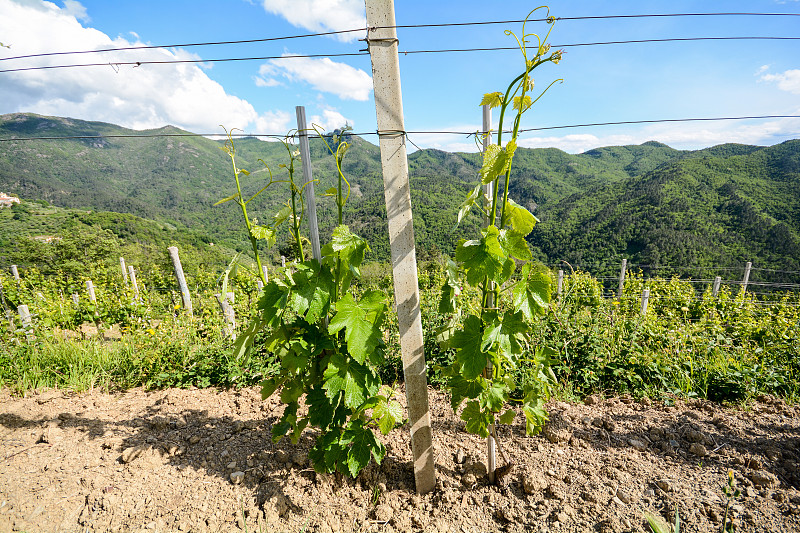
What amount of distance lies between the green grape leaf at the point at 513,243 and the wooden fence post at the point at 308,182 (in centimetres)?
100

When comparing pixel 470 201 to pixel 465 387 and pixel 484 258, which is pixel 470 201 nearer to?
pixel 484 258

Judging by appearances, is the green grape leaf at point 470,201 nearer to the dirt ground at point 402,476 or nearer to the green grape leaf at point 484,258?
the green grape leaf at point 484,258

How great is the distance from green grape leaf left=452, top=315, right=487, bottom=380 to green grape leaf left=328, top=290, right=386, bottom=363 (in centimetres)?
43

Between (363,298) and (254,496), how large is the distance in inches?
57.1

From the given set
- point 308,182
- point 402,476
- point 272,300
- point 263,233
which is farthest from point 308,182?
point 402,476

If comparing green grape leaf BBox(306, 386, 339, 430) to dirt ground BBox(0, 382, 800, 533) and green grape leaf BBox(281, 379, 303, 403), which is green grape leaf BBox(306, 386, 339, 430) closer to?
green grape leaf BBox(281, 379, 303, 403)

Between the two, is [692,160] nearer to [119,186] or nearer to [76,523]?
[76,523]

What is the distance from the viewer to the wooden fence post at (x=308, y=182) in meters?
1.90

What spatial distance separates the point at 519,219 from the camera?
5.63 ft

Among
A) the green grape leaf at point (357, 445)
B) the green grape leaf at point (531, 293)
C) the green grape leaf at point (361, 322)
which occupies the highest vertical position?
the green grape leaf at point (531, 293)

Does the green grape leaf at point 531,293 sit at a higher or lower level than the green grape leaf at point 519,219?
lower

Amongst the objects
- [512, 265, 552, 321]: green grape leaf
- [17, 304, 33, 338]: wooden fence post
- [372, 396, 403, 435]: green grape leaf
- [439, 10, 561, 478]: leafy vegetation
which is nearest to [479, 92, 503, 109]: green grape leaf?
[439, 10, 561, 478]: leafy vegetation

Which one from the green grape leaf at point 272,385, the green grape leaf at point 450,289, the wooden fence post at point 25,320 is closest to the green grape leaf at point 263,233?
the green grape leaf at point 272,385

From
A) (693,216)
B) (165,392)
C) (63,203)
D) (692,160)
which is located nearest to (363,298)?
(165,392)
